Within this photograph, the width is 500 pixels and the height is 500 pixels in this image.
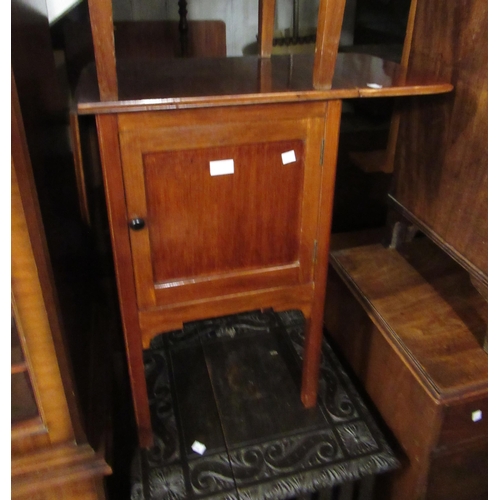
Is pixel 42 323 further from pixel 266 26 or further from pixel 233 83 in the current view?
pixel 266 26

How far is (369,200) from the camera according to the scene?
75.8 inches

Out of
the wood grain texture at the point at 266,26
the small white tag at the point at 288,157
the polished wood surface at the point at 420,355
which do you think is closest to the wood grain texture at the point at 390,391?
the polished wood surface at the point at 420,355

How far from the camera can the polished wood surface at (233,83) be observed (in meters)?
0.81

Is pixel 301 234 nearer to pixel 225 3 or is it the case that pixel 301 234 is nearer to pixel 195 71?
pixel 195 71

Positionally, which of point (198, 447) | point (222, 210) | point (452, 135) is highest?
point (452, 135)

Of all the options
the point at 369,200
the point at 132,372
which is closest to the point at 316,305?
the point at 132,372

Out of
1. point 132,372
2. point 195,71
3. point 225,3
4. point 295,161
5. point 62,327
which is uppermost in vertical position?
point 225,3

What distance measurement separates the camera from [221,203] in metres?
0.95

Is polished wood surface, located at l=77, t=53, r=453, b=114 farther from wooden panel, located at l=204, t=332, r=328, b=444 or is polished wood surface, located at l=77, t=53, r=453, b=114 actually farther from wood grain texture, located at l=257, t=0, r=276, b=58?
wooden panel, located at l=204, t=332, r=328, b=444

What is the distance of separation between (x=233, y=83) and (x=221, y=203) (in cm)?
23

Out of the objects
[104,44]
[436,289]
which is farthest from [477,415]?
[104,44]

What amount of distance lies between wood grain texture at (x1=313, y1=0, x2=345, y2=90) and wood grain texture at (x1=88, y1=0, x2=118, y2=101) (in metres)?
0.35

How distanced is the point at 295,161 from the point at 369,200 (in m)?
1.05

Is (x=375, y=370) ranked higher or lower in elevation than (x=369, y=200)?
lower
